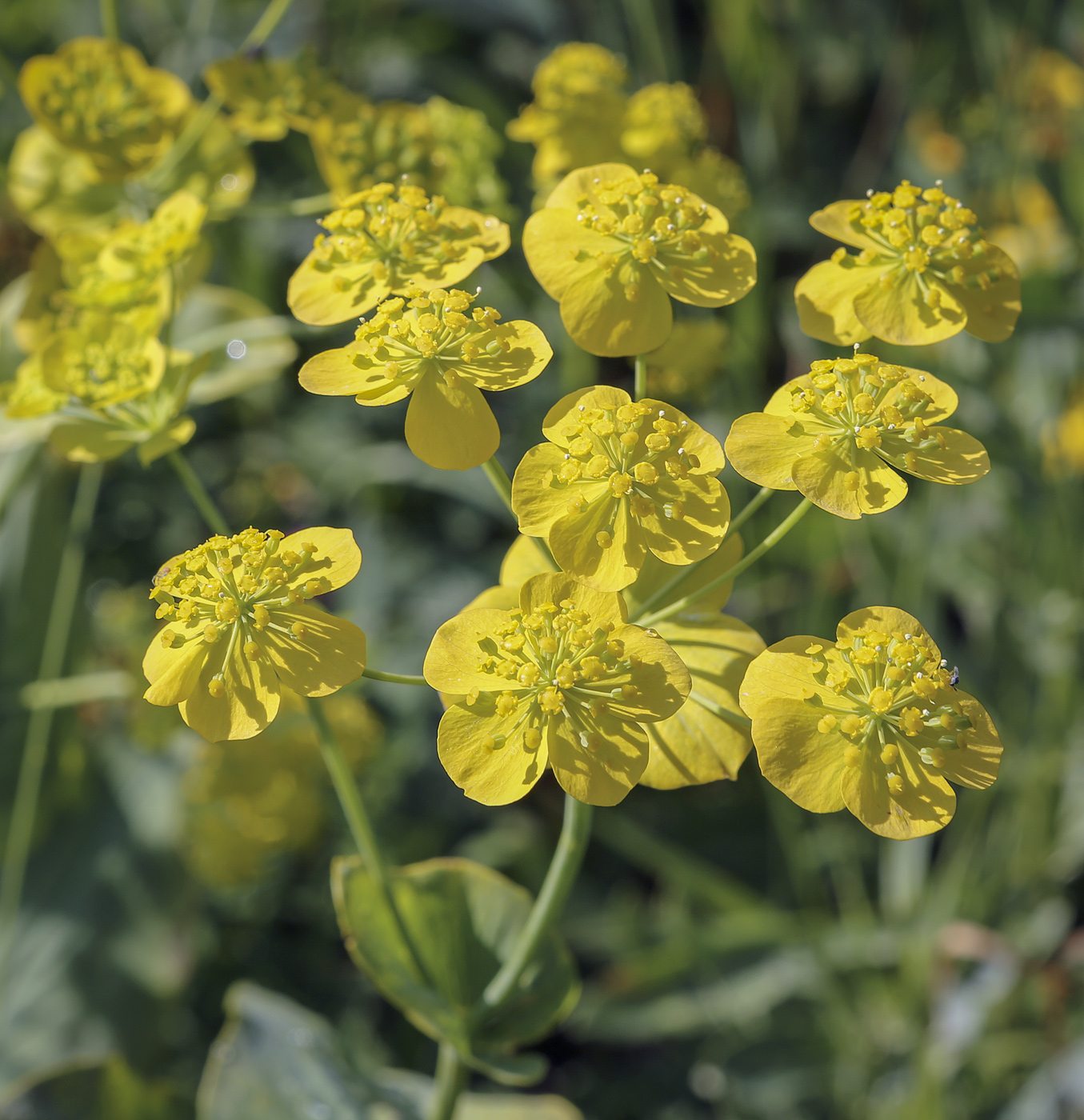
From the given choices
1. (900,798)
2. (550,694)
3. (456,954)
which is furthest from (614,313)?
(456,954)

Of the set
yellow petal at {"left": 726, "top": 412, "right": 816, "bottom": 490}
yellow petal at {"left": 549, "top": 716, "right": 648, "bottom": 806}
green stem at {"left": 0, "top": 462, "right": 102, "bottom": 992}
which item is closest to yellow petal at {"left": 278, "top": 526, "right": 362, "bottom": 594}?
yellow petal at {"left": 549, "top": 716, "right": 648, "bottom": 806}

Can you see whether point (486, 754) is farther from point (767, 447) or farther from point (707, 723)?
point (767, 447)

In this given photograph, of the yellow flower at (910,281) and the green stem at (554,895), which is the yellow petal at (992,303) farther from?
the green stem at (554,895)

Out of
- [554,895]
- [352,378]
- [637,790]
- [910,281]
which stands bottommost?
[637,790]

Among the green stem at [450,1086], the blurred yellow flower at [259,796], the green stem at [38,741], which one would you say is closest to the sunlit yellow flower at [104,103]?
the green stem at [38,741]

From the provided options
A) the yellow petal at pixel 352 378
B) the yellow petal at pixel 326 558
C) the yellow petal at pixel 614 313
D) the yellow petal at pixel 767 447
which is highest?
the yellow petal at pixel 614 313

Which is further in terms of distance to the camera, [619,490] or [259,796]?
[259,796]
